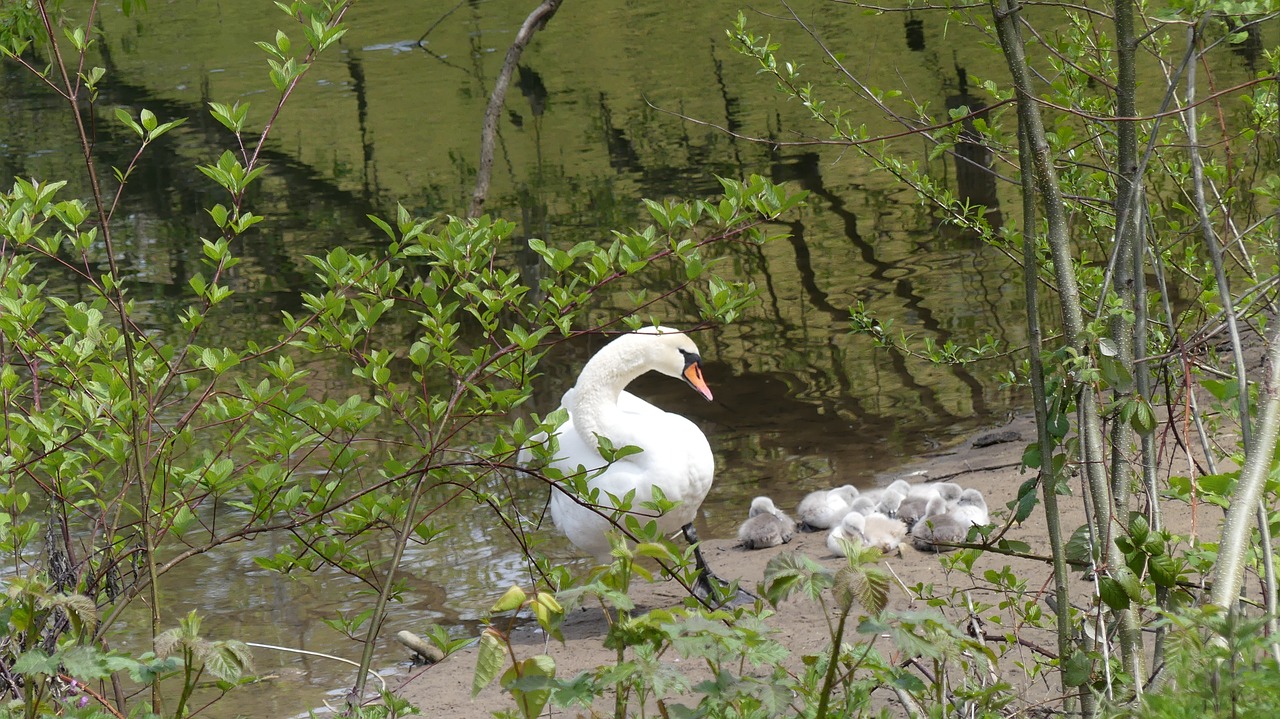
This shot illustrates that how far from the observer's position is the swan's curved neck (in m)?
5.64

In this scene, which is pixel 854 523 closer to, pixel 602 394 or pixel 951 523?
pixel 951 523

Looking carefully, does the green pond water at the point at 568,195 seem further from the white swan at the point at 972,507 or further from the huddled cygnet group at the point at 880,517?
the white swan at the point at 972,507

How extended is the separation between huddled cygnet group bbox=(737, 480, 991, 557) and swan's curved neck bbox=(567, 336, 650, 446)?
1.15m

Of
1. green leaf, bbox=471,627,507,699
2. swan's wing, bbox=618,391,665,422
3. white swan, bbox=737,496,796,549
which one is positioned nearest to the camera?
green leaf, bbox=471,627,507,699

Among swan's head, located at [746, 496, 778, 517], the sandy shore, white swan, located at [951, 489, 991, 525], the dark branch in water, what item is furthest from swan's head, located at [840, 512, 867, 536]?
the dark branch in water

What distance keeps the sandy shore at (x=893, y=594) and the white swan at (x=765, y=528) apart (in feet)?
0.16

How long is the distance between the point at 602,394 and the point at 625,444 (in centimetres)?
30

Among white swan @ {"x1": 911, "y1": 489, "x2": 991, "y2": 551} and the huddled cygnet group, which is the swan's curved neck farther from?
white swan @ {"x1": 911, "y1": 489, "x2": 991, "y2": 551}

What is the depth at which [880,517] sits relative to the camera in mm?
6055

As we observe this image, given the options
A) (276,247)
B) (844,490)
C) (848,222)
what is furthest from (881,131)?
(844,490)

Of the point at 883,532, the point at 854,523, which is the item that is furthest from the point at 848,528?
the point at 883,532

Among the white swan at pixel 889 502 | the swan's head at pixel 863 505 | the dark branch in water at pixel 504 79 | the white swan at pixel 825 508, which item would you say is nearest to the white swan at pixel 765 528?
the white swan at pixel 825 508

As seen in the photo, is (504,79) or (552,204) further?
(552,204)

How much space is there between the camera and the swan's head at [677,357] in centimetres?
604
